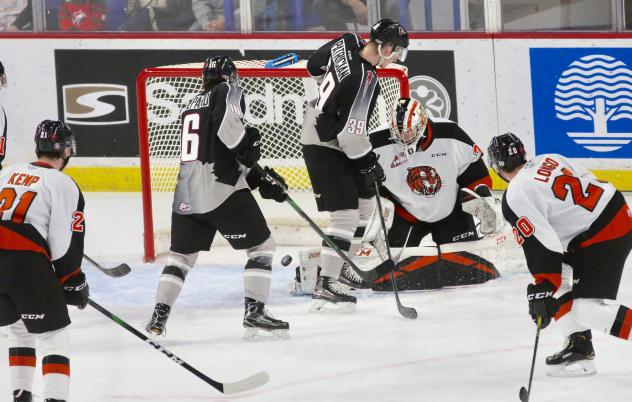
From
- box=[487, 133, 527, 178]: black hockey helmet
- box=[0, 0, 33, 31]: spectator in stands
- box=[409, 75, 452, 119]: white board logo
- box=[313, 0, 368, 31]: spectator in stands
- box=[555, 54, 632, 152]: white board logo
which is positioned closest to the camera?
box=[487, 133, 527, 178]: black hockey helmet

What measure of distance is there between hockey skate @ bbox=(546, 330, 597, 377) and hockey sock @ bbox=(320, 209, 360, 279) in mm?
1227

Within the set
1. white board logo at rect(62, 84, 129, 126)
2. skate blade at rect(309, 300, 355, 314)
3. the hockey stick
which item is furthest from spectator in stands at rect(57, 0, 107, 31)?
the hockey stick

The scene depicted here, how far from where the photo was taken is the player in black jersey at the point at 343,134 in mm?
4727

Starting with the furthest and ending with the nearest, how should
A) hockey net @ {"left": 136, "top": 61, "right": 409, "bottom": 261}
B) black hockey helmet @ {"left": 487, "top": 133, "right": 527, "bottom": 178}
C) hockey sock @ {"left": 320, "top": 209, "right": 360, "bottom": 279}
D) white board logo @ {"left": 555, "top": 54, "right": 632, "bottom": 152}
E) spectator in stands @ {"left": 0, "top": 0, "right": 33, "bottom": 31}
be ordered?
spectator in stands @ {"left": 0, "top": 0, "right": 33, "bottom": 31} → white board logo @ {"left": 555, "top": 54, "right": 632, "bottom": 152} → hockey net @ {"left": 136, "top": 61, "right": 409, "bottom": 261} → hockey sock @ {"left": 320, "top": 209, "right": 360, "bottom": 279} → black hockey helmet @ {"left": 487, "top": 133, "right": 527, "bottom": 178}

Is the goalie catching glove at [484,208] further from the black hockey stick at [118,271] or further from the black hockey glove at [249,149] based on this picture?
the black hockey stick at [118,271]

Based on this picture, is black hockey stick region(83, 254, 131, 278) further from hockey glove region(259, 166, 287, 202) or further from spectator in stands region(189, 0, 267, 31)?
spectator in stands region(189, 0, 267, 31)

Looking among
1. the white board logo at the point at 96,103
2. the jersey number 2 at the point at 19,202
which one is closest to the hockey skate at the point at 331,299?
the jersey number 2 at the point at 19,202

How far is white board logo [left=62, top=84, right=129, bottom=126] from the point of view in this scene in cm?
745

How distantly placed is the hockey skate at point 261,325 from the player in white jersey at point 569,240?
3.52 feet

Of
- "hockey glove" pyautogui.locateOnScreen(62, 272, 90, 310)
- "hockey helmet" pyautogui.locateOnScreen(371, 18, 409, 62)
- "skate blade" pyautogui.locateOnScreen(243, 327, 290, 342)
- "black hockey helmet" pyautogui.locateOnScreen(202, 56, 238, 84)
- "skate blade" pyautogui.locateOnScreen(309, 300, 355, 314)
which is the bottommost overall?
"skate blade" pyautogui.locateOnScreen(243, 327, 290, 342)

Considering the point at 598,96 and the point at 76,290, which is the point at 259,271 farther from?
the point at 598,96

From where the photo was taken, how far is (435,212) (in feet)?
17.1

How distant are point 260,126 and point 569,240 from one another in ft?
10.6

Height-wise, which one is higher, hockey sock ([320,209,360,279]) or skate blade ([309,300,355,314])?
hockey sock ([320,209,360,279])
